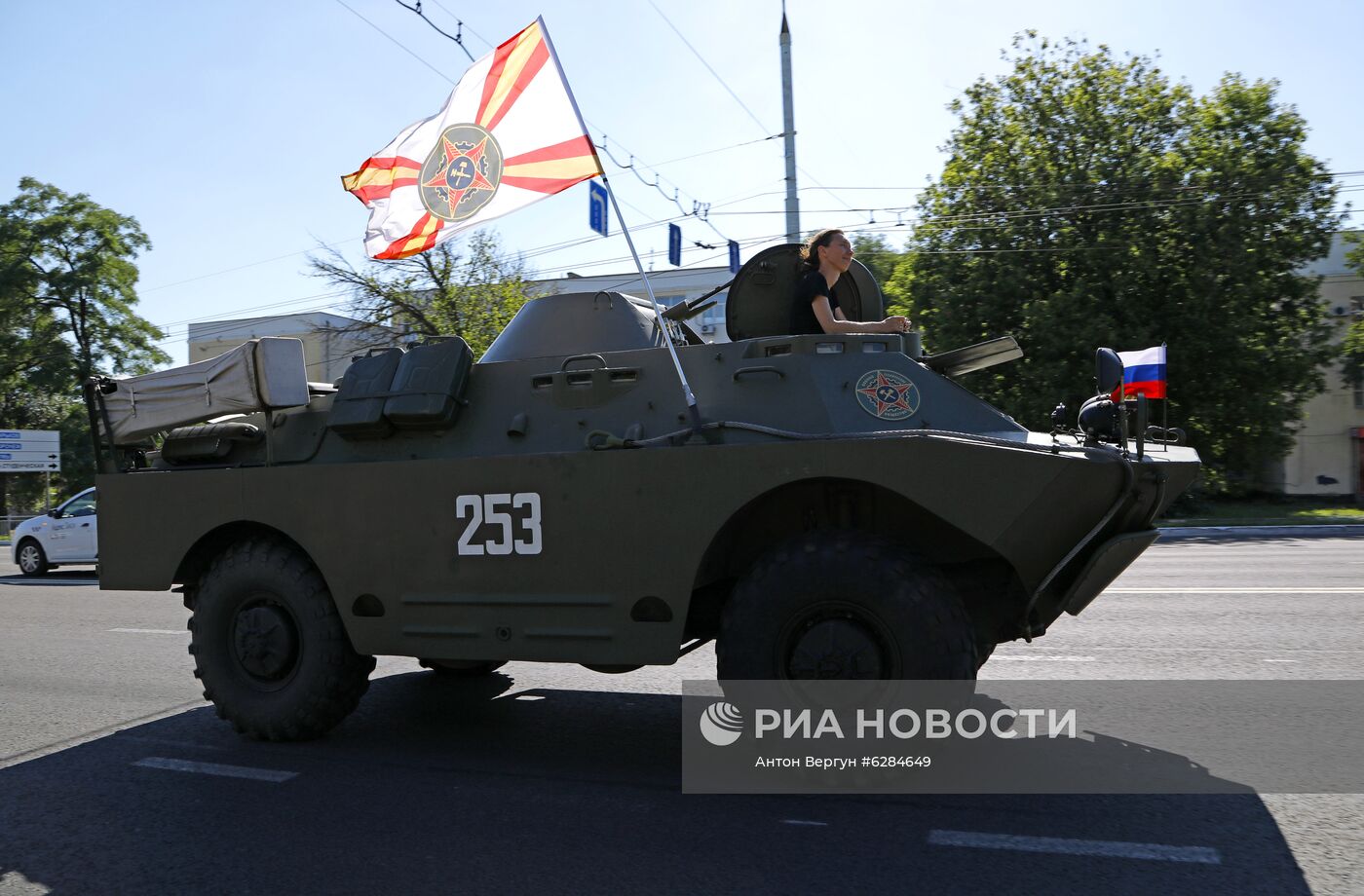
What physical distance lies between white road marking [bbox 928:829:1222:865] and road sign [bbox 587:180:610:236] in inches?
488

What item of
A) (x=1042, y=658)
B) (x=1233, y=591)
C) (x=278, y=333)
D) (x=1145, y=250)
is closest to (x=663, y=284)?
(x=278, y=333)

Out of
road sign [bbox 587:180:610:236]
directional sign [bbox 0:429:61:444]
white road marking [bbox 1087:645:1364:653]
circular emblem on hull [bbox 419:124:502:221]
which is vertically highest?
road sign [bbox 587:180:610:236]

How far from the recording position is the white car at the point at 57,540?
672 inches

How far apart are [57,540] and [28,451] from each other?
2419 cm

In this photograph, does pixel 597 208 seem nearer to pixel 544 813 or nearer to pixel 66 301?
pixel 544 813

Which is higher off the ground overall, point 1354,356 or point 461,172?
point 1354,356

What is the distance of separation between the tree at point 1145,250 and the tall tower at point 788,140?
807 cm

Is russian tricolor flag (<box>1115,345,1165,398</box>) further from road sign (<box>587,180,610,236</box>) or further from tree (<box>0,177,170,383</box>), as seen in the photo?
tree (<box>0,177,170,383</box>)

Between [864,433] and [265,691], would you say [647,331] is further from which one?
[265,691]

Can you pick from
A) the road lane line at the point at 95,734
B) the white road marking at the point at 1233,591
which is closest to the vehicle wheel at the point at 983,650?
the road lane line at the point at 95,734

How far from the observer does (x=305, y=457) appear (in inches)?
222

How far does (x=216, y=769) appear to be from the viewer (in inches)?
205

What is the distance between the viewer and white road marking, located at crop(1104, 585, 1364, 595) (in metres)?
9.98

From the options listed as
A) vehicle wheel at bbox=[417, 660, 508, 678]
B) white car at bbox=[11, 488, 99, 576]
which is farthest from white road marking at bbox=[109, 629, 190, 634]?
white car at bbox=[11, 488, 99, 576]
